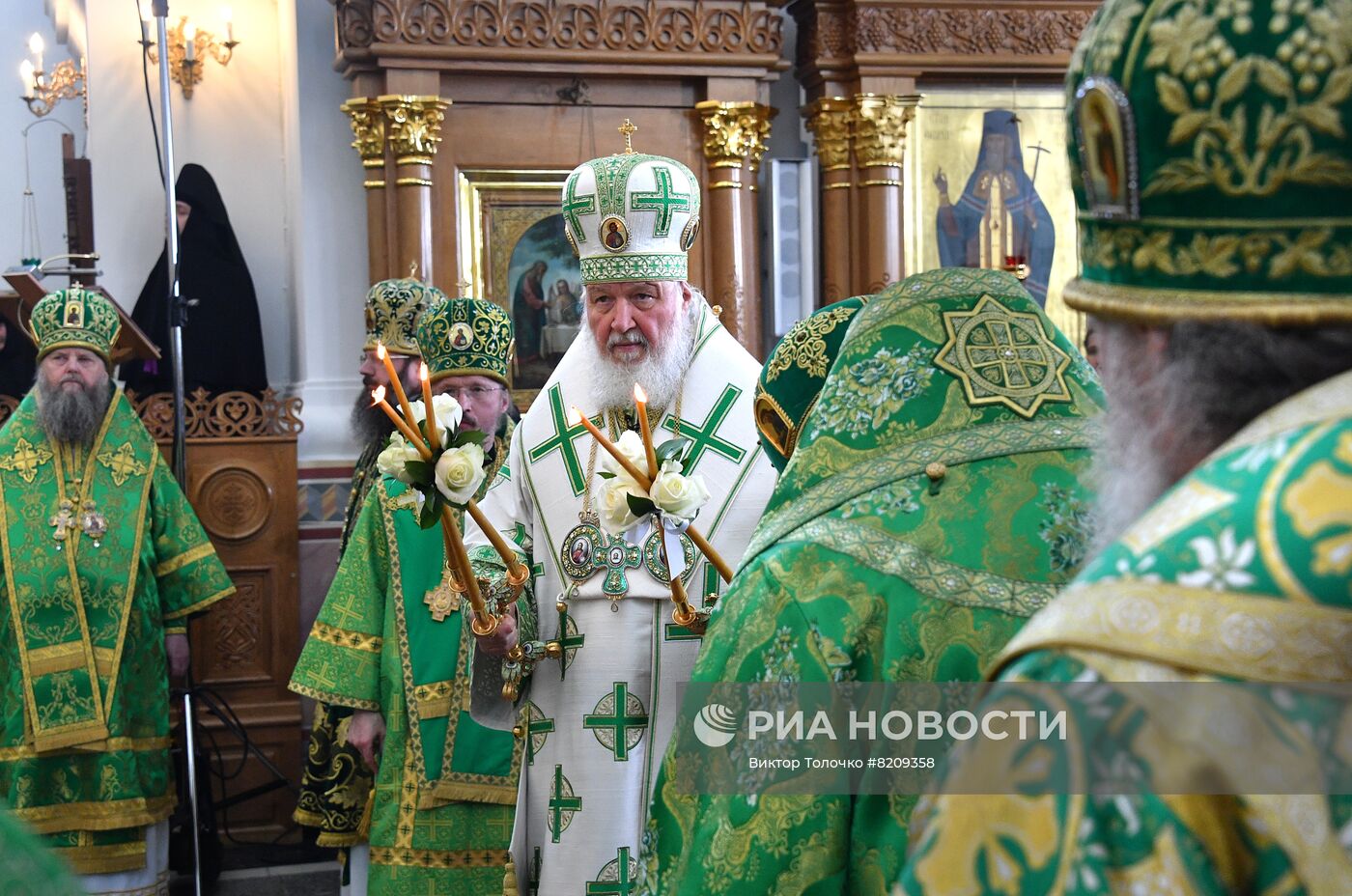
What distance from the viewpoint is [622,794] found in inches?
134

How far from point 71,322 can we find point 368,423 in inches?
43.8

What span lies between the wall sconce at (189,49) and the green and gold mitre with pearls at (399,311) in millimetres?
2344

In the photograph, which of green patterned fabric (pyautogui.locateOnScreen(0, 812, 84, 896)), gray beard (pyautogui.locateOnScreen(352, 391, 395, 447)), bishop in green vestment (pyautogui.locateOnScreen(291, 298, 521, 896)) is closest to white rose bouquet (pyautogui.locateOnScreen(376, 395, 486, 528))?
bishop in green vestment (pyautogui.locateOnScreen(291, 298, 521, 896))

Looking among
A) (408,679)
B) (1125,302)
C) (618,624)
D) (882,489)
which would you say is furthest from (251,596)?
(1125,302)

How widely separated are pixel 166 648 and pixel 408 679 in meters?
1.56

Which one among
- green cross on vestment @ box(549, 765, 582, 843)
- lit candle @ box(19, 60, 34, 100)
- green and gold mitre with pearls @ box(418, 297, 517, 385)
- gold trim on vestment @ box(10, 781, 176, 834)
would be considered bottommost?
gold trim on vestment @ box(10, 781, 176, 834)

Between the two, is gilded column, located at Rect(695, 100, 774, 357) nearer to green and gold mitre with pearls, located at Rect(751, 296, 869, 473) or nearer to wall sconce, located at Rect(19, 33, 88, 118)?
wall sconce, located at Rect(19, 33, 88, 118)

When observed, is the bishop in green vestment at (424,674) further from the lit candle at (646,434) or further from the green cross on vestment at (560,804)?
the lit candle at (646,434)

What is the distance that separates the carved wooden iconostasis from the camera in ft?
23.5

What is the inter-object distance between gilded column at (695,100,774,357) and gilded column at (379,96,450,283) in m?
1.28

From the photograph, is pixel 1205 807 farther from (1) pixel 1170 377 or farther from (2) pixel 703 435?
(2) pixel 703 435

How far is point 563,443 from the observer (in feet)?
12.0

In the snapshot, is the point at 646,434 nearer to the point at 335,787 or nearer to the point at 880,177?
the point at 335,787

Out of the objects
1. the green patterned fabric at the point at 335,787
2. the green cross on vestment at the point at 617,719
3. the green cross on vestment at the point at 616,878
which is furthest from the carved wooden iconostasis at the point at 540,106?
the green cross on vestment at the point at 616,878
